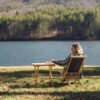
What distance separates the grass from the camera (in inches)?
511

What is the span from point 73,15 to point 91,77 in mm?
143338

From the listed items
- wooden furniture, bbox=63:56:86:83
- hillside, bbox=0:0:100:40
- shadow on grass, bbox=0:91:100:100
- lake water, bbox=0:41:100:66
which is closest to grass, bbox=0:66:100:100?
shadow on grass, bbox=0:91:100:100

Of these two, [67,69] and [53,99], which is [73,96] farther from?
[67,69]

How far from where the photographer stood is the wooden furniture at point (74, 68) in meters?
15.4

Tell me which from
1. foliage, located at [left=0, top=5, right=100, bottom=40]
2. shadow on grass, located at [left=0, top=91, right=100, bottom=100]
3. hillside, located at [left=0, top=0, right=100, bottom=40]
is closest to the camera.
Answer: shadow on grass, located at [left=0, top=91, right=100, bottom=100]

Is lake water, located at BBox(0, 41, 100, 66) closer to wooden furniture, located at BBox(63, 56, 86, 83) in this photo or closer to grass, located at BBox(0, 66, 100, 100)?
grass, located at BBox(0, 66, 100, 100)

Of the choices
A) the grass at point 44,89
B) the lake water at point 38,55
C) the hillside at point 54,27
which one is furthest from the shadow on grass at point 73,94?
the hillside at point 54,27

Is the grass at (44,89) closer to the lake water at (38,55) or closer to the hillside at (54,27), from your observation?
the lake water at (38,55)

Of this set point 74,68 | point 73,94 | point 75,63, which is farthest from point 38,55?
point 73,94

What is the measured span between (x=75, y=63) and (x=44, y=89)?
1.58 m

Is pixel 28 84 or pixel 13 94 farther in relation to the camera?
pixel 28 84

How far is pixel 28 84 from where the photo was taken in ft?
51.8

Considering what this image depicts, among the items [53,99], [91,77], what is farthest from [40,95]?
[91,77]

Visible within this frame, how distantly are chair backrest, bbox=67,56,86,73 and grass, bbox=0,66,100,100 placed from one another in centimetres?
52
